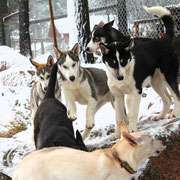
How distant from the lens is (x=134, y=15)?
8.85m

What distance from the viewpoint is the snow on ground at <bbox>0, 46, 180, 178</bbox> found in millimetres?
4320

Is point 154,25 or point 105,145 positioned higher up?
point 154,25

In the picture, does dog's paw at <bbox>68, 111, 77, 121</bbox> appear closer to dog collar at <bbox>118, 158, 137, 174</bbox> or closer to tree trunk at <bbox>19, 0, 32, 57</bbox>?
dog collar at <bbox>118, 158, 137, 174</bbox>

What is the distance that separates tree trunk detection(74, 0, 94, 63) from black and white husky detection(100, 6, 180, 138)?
4.32 metres

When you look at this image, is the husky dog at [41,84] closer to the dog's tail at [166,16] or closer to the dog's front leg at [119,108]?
the dog's front leg at [119,108]

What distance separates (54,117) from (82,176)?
136 cm

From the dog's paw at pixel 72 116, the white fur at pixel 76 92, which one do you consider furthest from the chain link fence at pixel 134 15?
the dog's paw at pixel 72 116

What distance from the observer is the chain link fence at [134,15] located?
8219 millimetres

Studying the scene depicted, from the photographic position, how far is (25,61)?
10.5 m

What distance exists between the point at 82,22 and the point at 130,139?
6.74 metres

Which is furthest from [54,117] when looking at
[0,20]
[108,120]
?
[0,20]

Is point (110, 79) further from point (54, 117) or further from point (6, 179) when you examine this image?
point (6, 179)

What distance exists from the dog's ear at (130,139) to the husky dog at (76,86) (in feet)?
7.03

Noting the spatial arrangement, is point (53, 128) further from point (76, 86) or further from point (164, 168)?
point (76, 86)
